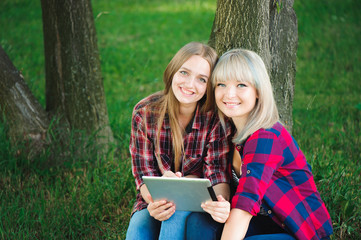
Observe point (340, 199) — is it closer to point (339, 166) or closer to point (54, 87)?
point (339, 166)

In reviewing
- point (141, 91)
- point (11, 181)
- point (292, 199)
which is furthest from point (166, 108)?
point (141, 91)

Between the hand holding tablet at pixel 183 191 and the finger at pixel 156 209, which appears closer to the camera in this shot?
the hand holding tablet at pixel 183 191

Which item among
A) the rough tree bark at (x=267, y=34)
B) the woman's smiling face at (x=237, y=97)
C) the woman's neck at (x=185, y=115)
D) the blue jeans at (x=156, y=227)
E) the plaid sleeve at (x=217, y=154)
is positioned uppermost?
the rough tree bark at (x=267, y=34)

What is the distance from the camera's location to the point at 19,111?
10.9ft

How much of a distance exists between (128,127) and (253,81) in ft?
6.37

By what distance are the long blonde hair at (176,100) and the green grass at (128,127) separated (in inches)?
27.6

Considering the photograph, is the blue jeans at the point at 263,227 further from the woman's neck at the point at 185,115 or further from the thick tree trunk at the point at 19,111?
the thick tree trunk at the point at 19,111

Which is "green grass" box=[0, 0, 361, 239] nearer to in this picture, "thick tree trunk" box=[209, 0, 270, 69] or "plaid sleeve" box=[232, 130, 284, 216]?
"thick tree trunk" box=[209, 0, 270, 69]

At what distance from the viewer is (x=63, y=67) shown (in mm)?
3473

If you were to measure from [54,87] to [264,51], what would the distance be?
190 cm

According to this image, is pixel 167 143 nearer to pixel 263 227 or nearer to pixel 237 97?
pixel 237 97

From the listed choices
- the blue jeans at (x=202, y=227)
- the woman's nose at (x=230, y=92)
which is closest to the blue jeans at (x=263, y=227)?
the blue jeans at (x=202, y=227)

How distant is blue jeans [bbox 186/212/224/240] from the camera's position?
81.4 inches

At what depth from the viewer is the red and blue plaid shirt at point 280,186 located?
195 centimetres
